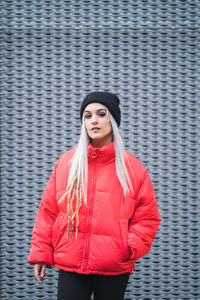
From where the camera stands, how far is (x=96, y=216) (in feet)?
4.75

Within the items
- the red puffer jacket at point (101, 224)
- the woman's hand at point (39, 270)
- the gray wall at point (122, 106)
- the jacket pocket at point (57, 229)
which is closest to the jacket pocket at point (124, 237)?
the red puffer jacket at point (101, 224)

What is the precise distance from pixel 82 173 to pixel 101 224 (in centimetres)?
34

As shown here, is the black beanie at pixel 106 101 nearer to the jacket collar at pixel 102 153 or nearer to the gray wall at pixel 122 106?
the jacket collar at pixel 102 153

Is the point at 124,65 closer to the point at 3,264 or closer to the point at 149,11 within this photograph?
the point at 149,11

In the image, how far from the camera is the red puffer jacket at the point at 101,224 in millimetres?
1427

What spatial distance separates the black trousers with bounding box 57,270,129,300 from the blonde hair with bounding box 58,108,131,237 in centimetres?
31

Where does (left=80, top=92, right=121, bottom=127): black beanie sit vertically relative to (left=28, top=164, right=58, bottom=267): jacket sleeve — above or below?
above

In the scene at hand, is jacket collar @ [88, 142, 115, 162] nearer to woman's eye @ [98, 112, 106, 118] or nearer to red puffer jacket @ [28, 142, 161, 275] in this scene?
red puffer jacket @ [28, 142, 161, 275]

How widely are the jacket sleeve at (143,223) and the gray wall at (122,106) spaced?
2.72 ft

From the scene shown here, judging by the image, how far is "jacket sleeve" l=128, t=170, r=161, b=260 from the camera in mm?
1430

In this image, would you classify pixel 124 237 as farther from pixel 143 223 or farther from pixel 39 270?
pixel 39 270

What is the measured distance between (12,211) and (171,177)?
165cm

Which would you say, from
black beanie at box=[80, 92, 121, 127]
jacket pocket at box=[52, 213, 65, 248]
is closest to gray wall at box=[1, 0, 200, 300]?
black beanie at box=[80, 92, 121, 127]

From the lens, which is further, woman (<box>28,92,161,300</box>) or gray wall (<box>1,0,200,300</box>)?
gray wall (<box>1,0,200,300</box>)
